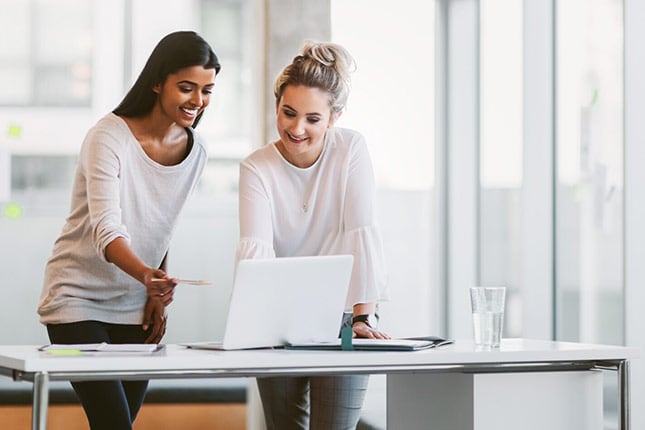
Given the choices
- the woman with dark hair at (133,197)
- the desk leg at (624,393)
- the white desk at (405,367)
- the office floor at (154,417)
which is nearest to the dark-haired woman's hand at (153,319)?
the woman with dark hair at (133,197)

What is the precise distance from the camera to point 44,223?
17.1 feet

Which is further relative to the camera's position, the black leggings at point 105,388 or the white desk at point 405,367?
the black leggings at point 105,388

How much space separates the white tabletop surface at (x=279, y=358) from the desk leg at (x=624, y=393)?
0.09ft

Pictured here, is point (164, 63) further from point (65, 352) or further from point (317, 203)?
point (65, 352)

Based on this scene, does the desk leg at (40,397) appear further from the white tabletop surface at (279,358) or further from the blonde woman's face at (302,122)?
the blonde woman's face at (302,122)

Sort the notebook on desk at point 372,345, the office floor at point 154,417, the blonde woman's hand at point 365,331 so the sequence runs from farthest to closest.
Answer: the office floor at point 154,417 < the blonde woman's hand at point 365,331 < the notebook on desk at point 372,345

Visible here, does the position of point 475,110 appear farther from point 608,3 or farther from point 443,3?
point 608,3

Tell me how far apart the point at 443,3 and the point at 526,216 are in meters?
1.38

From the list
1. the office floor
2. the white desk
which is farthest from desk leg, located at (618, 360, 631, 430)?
the office floor

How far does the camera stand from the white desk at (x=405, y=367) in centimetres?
189

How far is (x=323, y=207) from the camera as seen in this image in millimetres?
2621

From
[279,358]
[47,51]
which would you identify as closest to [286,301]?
[279,358]

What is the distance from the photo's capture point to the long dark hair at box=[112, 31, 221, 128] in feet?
8.50

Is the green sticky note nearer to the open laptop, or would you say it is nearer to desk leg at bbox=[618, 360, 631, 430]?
the open laptop
